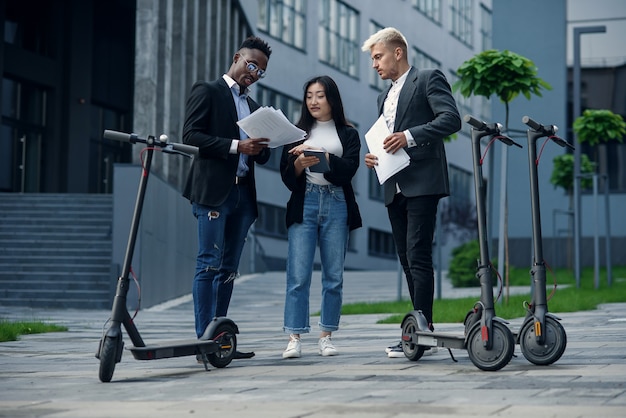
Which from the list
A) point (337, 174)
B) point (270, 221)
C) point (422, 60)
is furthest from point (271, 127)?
point (422, 60)

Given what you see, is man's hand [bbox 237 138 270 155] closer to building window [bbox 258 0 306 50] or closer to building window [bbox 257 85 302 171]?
building window [bbox 257 85 302 171]

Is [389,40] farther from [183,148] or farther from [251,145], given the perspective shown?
[183,148]

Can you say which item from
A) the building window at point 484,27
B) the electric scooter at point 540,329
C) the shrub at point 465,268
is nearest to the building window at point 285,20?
the shrub at point 465,268

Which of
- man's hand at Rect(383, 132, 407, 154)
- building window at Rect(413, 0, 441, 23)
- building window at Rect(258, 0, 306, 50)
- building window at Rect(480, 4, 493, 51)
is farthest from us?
building window at Rect(480, 4, 493, 51)

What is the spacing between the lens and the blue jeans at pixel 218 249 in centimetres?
740

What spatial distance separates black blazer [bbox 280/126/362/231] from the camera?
7730 millimetres

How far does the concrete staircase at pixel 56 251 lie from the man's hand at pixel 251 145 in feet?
35.8

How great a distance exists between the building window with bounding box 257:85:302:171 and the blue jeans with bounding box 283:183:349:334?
31281 millimetres

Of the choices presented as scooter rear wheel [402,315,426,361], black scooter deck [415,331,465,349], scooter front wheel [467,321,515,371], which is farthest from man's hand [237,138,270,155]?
scooter front wheel [467,321,515,371]

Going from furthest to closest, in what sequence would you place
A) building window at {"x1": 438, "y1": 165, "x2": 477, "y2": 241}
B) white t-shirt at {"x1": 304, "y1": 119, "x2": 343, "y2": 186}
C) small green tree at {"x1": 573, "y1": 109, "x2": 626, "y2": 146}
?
1. building window at {"x1": 438, "y1": 165, "x2": 477, "y2": 241}
2. small green tree at {"x1": 573, "y1": 109, "x2": 626, "y2": 146}
3. white t-shirt at {"x1": 304, "y1": 119, "x2": 343, "y2": 186}

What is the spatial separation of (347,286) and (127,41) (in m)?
16.0

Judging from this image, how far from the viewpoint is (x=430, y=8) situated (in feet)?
186

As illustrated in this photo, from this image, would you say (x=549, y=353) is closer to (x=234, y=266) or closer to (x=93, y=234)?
(x=234, y=266)

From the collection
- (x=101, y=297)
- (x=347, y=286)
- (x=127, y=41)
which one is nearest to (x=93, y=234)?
(x=101, y=297)
